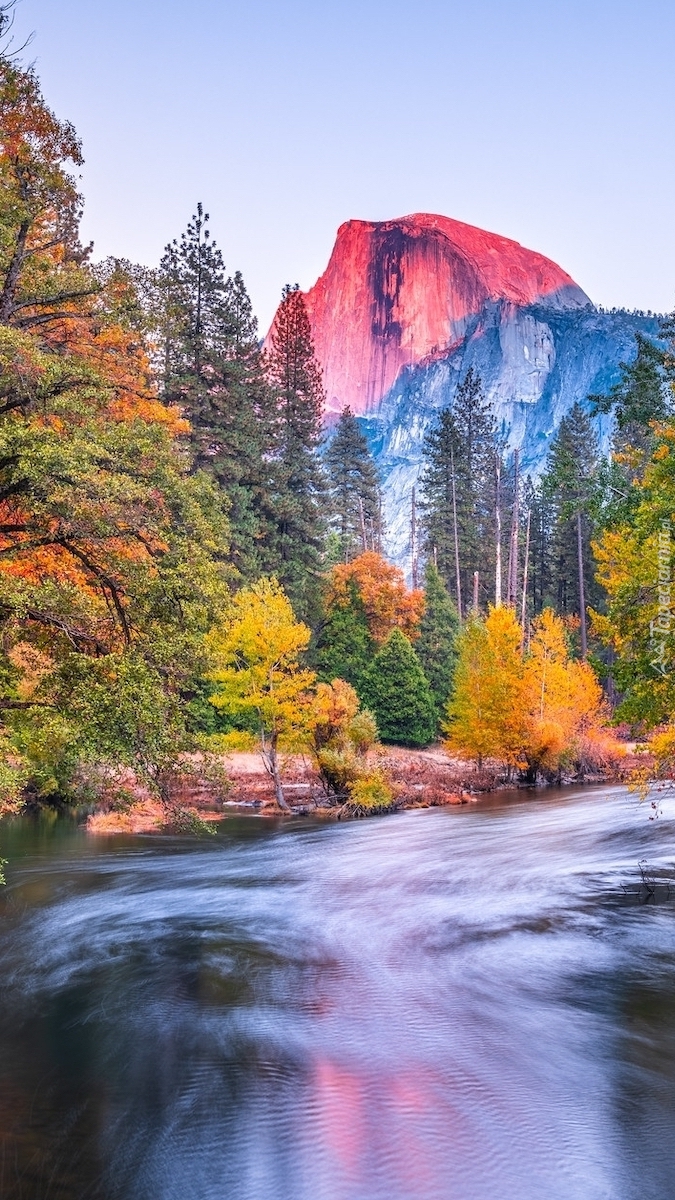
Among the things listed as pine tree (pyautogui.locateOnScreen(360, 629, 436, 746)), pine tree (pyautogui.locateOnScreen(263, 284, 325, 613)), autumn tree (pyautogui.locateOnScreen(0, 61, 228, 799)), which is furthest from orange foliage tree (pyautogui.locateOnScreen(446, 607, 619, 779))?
autumn tree (pyautogui.locateOnScreen(0, 61, 228, 799))

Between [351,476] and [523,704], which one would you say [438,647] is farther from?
[351,476]

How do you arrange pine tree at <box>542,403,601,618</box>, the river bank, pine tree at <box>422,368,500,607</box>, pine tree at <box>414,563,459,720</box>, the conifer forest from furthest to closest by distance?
pine tree at <box>422,368,500,607</box>, pine tree at <box>542,403,601,618</box>, pine tree at <box>414,563,459,720</box>, the river bank, the conifer forest

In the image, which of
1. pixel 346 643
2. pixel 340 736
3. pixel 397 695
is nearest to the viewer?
pixel 340 736

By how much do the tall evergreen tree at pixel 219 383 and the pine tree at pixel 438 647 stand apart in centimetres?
1140

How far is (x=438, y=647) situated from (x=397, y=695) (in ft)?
24.2

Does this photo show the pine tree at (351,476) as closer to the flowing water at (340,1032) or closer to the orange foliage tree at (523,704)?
the orange foliage tree at (523,704)

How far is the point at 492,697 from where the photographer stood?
121 feet

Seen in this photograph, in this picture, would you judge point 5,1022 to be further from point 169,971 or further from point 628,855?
point 628,855

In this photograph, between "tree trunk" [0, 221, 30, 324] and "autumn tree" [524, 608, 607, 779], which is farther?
"autumn tree" [524, 608, 607, 779]

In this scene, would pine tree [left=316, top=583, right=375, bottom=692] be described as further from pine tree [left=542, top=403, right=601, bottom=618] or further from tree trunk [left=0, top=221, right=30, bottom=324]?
tree trunk [left=0, top=221, right=30, bottom=324]

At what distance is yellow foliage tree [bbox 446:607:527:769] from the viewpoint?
120 feet

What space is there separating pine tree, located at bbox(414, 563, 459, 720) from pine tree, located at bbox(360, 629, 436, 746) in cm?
474

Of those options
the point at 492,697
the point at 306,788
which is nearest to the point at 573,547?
the point at 492,697

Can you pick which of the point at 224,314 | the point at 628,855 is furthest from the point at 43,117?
the point at 224,314
